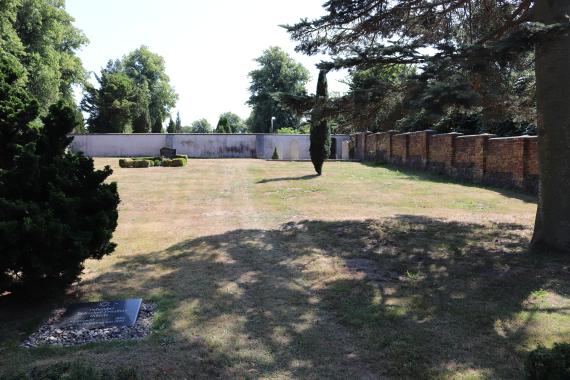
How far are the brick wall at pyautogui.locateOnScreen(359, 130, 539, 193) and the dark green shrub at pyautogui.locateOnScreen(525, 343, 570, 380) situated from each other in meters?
12.2

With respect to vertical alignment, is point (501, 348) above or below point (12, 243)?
below

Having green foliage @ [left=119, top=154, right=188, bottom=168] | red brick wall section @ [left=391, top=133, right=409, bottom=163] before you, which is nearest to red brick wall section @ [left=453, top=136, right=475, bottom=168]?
red brick wall section @ [left=391, top=133, right=409, bottom=163]

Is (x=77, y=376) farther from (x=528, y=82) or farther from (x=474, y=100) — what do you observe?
(x=528, y=82)

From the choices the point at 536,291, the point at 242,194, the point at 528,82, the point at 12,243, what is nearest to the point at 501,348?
the point at 536,291

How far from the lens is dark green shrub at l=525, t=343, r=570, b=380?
7.99ft

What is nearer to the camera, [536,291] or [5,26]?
[536,291]

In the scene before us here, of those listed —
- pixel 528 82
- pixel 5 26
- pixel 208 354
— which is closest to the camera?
pixel 208 354

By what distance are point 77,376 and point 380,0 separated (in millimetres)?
7177

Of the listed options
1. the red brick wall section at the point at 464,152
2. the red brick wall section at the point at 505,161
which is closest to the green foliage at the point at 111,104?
the red brick wall section at the point at 464,152

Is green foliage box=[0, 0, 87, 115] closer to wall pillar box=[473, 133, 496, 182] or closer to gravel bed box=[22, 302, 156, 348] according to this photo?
wall pillar box=[473, 133, 496, 182]

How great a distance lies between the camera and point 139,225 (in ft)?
30.4

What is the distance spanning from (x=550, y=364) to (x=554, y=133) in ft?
15.4

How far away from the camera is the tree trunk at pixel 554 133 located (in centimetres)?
617

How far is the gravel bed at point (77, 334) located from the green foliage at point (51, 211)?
52 centimetres
